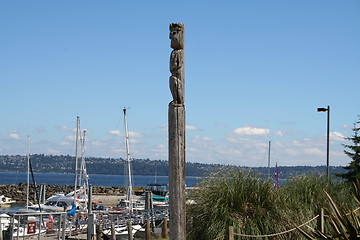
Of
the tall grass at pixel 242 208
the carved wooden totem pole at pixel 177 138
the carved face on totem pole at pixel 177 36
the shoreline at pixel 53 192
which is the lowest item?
the shoreline at pixel 53 192

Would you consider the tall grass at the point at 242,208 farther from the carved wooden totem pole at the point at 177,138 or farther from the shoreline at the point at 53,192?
the shoreline at the point at 53,192

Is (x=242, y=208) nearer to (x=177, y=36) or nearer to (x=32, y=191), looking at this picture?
(x=177, y=36)

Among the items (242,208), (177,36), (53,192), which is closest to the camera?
(177,36)

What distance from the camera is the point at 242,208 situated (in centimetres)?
1816

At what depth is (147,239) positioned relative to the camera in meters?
27.3

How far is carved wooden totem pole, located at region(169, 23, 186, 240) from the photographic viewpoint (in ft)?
39.3

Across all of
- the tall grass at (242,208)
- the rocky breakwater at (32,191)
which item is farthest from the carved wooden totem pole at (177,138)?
the rocky breakwater at (32,191)

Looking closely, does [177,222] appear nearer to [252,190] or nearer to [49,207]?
[252,190]

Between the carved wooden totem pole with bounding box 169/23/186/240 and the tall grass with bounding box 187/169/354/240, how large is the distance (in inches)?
217

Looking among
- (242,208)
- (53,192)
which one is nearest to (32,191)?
(53,192)

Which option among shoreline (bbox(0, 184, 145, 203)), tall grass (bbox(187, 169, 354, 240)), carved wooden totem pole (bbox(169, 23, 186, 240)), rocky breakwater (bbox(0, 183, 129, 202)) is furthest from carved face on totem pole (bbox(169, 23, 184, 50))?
rocky breakwater (bbox(0, 183, 129, 202))

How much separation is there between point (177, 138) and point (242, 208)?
22.3ft

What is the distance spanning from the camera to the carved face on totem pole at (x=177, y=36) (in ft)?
40.3

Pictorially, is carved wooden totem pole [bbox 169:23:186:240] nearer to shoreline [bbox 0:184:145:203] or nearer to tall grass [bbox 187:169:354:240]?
tall grass [bbox 187:169:354:240]
